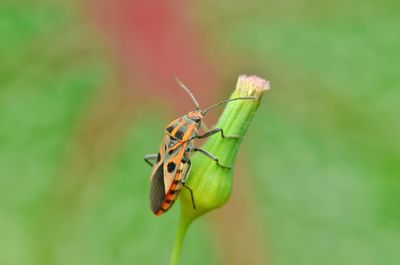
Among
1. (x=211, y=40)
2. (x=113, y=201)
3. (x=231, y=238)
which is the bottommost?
(x=231, y=238)

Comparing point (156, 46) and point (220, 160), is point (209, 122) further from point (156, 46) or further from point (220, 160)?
point (220, 160)

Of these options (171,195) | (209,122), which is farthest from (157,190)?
(209,122)

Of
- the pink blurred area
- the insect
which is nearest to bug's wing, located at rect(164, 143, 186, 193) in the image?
the insect

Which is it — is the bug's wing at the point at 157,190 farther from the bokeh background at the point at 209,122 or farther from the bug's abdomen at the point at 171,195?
the bokeh background at the point at 209,122

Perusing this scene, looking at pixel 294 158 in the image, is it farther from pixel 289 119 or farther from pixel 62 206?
pixel 62 206

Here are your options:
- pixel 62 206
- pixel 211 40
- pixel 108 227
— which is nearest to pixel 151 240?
pixel 108 227

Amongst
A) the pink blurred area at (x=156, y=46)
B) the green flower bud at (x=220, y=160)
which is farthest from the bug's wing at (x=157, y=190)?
the pink blurred area at (x=156, y=46)
